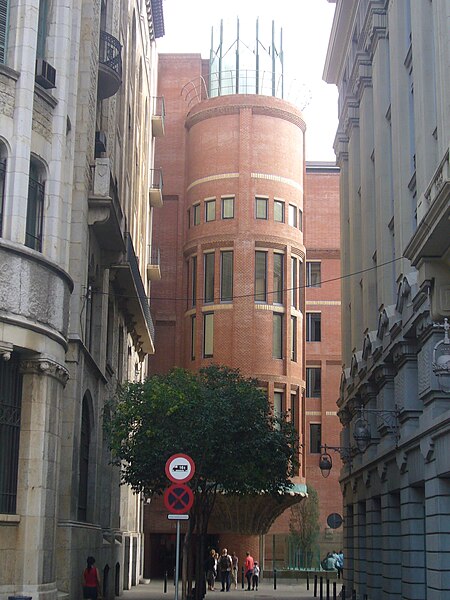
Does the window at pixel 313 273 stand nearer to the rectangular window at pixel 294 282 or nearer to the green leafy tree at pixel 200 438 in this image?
the rectangular window at pixel 294 282

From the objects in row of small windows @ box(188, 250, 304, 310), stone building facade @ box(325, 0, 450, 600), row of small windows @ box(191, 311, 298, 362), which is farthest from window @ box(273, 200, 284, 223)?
stone building facade @ box(325, 0, 450, 600)

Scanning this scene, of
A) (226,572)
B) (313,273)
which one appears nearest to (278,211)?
(313,273)

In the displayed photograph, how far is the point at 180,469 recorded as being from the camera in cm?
1717

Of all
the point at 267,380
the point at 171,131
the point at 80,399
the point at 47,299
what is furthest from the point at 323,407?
the point at 47,299

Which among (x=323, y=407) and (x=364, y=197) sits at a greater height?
(x=364, y=197)

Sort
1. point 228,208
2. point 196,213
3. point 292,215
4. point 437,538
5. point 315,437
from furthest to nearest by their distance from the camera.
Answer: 1. point 315,437
2. point 196,213
3. point 292,215
4. point 228,208
5. point 437,538

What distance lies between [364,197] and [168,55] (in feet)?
92.7

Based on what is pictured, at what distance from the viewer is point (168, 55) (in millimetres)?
59000

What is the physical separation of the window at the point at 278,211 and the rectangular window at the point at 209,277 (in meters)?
3.68

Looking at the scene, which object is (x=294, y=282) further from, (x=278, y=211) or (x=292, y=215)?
(x=278, y=211)

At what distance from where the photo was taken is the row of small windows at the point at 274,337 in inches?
2002

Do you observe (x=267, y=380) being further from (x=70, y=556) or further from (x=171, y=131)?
(x=70, y=556)

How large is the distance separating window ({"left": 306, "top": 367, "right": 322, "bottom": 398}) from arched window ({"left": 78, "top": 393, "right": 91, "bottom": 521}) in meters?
33.4

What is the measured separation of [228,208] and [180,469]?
35731 millimetres
